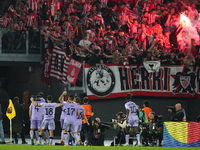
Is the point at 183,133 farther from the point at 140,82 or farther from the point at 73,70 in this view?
the point at 73,70

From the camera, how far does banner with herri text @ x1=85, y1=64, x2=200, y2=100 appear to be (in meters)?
21.3

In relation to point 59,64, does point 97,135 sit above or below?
below

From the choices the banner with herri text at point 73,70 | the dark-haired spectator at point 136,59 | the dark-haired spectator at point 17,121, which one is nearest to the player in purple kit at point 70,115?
the dark-haired spectator at point 17,121

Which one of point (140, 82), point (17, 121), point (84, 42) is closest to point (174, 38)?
point (140, 82)

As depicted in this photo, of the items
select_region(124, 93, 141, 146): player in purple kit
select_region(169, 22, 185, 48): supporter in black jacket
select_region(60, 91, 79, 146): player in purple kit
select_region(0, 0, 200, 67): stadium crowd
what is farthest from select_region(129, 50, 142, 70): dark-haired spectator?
select_region(60, 91, 79, 146): player in purple kit

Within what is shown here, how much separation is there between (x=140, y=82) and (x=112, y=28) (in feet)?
10.5

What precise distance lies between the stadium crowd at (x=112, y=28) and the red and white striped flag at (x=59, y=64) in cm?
34

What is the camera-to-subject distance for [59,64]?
71.1 ft

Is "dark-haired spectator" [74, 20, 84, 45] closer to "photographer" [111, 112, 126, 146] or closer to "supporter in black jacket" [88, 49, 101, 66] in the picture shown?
"supporter in black jacket" [88, 49, 101, 66]

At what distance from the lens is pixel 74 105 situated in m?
16.7

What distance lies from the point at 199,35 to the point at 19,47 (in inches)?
373

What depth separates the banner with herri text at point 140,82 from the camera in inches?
839

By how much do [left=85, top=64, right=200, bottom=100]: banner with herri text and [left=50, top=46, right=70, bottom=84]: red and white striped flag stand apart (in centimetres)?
111

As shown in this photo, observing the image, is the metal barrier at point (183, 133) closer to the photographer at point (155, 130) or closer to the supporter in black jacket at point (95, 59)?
the photographer at point (155, 130)
